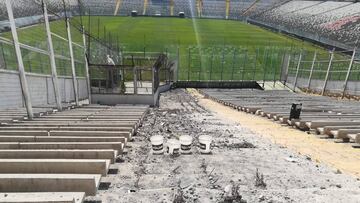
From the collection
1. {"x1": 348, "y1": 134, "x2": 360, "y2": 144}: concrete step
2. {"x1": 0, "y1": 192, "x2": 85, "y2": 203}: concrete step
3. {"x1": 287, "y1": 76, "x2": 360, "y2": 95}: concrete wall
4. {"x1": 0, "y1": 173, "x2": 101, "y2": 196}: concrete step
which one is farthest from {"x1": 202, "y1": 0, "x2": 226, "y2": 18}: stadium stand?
{"x1": 0, "y1": 192, "x2": 85, "y2": 203}: concrete step

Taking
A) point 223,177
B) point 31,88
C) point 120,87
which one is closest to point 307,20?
point 120,87

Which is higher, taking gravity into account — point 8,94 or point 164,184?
point 164,184

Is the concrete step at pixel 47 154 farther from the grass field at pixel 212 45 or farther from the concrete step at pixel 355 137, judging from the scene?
the grass field at pixel 212 45

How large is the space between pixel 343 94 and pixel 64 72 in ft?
56.3

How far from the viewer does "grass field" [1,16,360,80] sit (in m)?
14.1

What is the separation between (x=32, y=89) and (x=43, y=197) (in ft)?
A: 27.8

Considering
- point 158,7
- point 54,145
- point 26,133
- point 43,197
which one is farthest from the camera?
point 158,7

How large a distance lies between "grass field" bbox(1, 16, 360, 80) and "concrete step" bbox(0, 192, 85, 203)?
7.05 m

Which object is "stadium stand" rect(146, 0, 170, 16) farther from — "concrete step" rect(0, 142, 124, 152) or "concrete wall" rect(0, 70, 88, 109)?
"concrete step" rect(0, 142, 124, 152)

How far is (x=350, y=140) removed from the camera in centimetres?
690

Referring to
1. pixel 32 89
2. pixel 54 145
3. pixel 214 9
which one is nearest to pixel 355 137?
pixel 54 145

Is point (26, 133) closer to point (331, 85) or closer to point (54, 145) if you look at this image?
point (54, 145)

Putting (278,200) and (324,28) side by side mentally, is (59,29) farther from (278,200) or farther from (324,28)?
(324,28)

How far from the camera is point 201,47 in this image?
46375 mm
